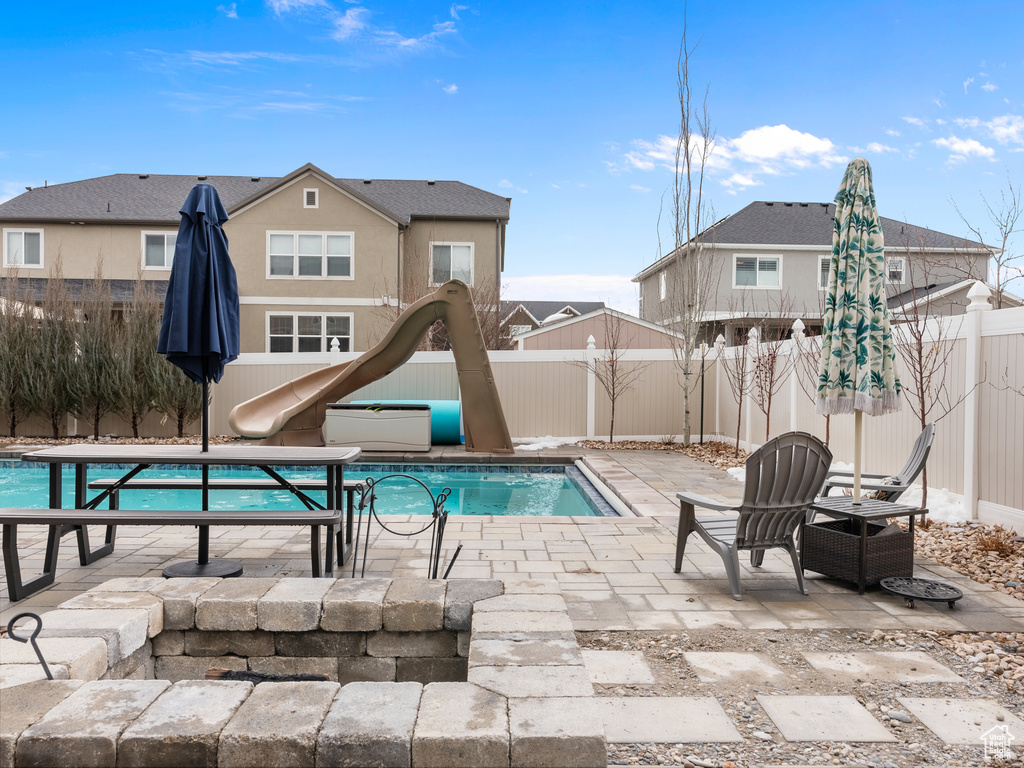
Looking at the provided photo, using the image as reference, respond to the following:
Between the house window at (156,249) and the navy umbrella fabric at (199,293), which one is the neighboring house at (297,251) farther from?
the navy umbrella fabric at (199,293)

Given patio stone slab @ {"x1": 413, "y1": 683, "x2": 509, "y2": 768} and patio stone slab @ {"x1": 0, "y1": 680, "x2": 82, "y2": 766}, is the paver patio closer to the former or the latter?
patio stone slab @ {"x1": 413, "y1": 683, "x2": 509, "y2": 768}

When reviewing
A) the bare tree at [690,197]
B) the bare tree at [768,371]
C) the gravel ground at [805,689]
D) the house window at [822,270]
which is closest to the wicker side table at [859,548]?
the gravel ground at [805,689]

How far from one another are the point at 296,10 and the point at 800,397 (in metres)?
12.8

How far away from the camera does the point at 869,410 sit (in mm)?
4105

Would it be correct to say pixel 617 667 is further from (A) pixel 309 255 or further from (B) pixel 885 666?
(A) pixel 309 255

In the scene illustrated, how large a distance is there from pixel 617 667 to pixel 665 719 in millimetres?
Answer: 464

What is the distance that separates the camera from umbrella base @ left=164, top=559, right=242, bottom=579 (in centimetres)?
408

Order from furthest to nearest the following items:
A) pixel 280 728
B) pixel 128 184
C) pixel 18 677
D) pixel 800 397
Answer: pixel 128 184 → pixel 800 397 → pixel 18 677 → pixel 280 728

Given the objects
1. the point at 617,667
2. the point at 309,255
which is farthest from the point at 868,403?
the point at 309,255

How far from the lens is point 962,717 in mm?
2414

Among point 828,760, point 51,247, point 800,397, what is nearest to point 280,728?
point 828,760

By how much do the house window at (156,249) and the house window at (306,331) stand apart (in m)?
3.60

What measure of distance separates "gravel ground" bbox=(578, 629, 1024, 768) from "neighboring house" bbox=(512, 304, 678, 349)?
13.6 metres

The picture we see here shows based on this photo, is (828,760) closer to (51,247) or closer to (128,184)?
(51,247)
